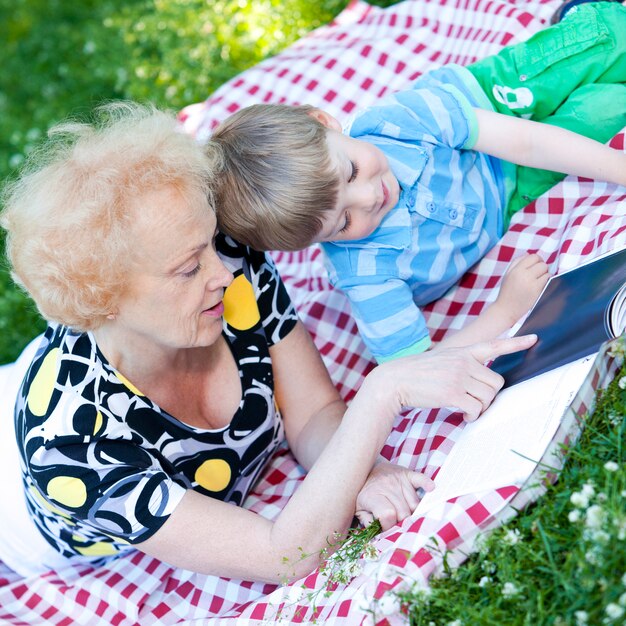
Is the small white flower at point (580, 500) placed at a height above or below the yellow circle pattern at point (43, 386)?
above

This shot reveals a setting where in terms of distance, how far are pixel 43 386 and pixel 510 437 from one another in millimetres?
1336

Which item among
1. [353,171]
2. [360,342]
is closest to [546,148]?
[353,171]

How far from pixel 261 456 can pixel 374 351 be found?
1.71ft

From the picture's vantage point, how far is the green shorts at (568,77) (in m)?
2.96

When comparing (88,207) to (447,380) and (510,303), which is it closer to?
(447,380)

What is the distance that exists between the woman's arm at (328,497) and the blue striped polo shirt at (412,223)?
1.76ft

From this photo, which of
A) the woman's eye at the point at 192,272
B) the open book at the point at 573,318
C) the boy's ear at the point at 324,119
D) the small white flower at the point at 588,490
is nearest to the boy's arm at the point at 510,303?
the open book at the point at 573,318

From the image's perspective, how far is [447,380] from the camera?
222 centimetres

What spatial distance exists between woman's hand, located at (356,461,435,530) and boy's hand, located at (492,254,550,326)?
0.63 meters

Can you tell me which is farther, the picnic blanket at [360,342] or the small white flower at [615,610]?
the picnic blanket at [360,342]

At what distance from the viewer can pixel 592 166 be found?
268 centimetres

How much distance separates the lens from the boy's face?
2604mm

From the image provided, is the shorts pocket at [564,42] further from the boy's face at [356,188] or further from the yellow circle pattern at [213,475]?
the yellow circle pattern at [213,475]

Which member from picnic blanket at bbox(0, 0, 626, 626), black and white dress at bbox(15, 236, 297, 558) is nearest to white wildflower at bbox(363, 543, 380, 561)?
picnic blanket at bbox(0, 0, 626, 626)
